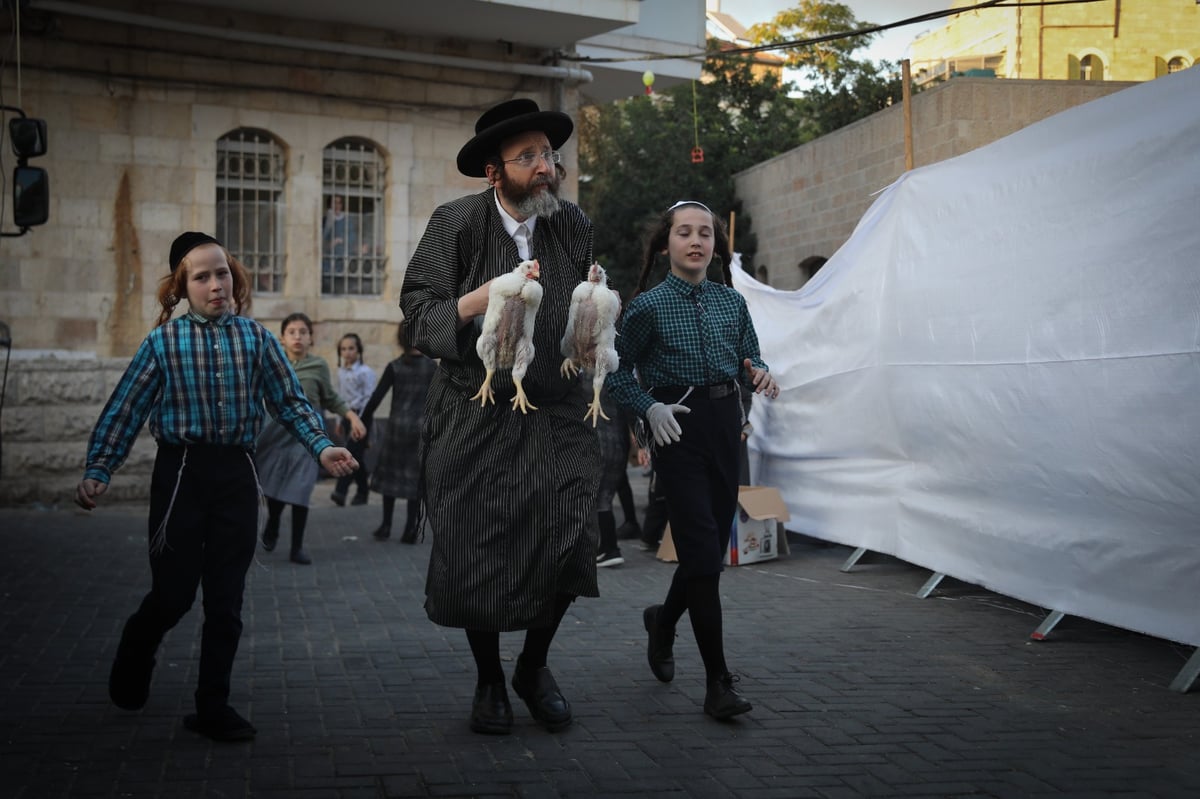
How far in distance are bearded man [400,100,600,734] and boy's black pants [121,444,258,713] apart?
694 mm

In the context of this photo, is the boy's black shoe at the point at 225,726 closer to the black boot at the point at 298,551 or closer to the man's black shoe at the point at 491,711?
the man's black shoe at the point at 491,711

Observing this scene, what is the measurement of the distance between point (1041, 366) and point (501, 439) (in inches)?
129

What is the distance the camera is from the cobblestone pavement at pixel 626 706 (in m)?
4.35

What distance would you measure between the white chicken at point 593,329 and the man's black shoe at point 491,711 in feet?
3.66

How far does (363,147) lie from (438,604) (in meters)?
11.8

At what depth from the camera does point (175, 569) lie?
4.83 metres

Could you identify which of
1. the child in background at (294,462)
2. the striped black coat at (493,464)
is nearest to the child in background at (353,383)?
the child in background at (294,462)

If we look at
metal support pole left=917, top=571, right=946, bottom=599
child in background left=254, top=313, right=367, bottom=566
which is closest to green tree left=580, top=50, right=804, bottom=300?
child in background left=254, top=313, right=367, bottom=566

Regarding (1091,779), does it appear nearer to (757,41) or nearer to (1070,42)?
(1070,42)

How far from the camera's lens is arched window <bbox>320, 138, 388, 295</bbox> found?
15.5 m

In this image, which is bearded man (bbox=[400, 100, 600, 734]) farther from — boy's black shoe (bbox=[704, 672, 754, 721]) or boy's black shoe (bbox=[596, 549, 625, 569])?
boy's black shoe (bbox=[596, 549, 625, 569])

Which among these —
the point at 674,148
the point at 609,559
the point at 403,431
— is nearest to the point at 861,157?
the point at 403,431

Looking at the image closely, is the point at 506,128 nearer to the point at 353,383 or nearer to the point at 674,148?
the point at 353,383

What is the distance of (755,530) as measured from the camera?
955 centimetres
